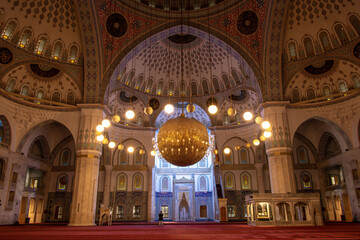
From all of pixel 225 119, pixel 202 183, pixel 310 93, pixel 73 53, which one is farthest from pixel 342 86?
pixel 73 53

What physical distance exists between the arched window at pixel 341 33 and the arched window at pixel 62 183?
17218 millimetres

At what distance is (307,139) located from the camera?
16875mm

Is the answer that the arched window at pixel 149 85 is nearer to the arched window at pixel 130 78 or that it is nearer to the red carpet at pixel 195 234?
the arched window at pixel 130 78

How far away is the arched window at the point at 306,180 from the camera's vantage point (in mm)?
16703

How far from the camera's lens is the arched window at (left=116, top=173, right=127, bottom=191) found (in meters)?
17.7

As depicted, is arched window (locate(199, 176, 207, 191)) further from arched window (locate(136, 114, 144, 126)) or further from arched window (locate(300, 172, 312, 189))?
arched window (locate(300, 172, 312, 189))

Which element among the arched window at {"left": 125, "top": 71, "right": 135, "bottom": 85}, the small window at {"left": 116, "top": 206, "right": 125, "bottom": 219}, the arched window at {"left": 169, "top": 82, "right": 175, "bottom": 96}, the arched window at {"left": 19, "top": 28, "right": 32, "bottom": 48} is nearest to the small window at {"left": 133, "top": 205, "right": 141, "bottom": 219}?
the small window at {"left": 116, "top": 206, "right": 125, "bottom": 219}

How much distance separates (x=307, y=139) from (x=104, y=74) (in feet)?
42.4

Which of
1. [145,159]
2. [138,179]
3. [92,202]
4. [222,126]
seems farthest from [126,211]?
[222,126]

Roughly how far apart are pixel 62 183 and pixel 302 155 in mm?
15669

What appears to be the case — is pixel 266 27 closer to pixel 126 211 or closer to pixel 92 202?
pixel 92 202

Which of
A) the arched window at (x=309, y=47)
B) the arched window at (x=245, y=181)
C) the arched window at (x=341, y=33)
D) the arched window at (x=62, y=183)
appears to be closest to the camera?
the arched window at (x=341, y=33)

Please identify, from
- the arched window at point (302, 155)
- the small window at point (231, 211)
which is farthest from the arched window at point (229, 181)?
the arched window at point (302, 155)

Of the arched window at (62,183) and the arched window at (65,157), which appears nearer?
the arched window at (62,183)
